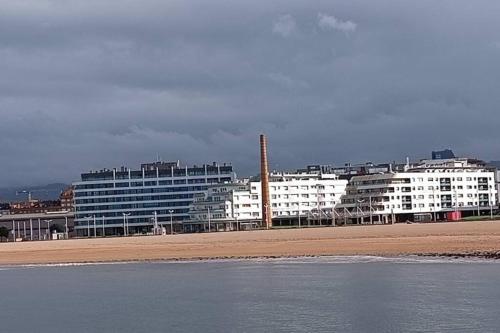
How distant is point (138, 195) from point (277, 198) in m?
29.1

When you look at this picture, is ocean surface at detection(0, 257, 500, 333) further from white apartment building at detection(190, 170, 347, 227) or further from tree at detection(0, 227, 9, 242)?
tree at detection(0, 227, 9, 242)

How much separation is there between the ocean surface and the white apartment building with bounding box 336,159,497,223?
84.5 m

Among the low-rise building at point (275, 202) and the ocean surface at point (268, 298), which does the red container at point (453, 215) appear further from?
the ocean surface at point (268, 298)

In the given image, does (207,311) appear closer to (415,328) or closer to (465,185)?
(415,328)

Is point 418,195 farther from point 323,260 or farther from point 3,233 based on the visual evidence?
point 323,260

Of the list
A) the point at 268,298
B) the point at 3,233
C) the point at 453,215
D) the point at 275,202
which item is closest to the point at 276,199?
the point at 275,202

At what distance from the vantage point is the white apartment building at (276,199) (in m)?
143

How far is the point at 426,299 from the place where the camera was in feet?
114

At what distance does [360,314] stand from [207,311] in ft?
20.0

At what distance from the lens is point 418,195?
142m

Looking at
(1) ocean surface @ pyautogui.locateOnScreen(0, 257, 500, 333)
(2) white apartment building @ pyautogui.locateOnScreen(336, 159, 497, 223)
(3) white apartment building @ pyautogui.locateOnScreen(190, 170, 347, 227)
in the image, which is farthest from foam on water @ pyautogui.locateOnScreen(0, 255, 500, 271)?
(3) white apartment building @ pyautogui.locateOnScreen(190, 170, 347, 227)

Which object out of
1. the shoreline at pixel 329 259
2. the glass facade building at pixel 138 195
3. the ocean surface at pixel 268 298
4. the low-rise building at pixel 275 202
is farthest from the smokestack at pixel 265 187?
the ocean surface at pixel 268 298

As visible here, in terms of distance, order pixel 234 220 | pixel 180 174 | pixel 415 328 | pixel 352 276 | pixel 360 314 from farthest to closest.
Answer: pixel 180 174, pixel 234 220, pixel 352 276, pixel 360 314, pixel 415 328

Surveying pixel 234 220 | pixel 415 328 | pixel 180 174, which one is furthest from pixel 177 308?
pixel 180 174
